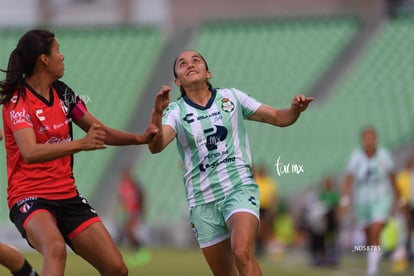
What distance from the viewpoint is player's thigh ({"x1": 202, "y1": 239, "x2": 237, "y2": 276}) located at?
25.4 ft

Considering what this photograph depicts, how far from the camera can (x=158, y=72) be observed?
26125 millimetres

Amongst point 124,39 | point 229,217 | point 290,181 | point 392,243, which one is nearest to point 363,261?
point 392,243

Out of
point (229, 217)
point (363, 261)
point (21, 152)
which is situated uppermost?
point (21, 152)

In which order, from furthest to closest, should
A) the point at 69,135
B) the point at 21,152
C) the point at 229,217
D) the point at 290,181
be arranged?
the point at 290,181 → the point at 229,217 → the point at 69,135 → the point at 21,152

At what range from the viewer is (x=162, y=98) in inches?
278

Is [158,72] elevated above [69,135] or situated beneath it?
elevated above

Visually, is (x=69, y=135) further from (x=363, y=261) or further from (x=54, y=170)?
(x=363, y=261)

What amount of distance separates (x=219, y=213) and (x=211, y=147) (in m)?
0.52

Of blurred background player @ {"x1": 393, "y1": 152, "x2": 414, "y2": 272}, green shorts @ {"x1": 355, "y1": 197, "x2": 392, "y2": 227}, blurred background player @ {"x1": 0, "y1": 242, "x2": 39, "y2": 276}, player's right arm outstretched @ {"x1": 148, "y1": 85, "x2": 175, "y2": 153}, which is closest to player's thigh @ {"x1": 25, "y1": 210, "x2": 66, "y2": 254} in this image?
player's right arm outstretched @ {"x1": 148, "y1": 85, "x2": 175, "y2": 153}

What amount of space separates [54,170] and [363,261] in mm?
10412

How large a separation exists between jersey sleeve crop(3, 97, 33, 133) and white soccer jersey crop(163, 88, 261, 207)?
1.31m

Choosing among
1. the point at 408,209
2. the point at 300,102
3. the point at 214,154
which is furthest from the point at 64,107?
the point at 408,209

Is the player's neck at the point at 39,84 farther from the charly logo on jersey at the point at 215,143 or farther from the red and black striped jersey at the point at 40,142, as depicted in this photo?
the charly logo on jersey at the point at 215,143

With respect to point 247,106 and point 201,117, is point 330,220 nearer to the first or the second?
point 247,106
